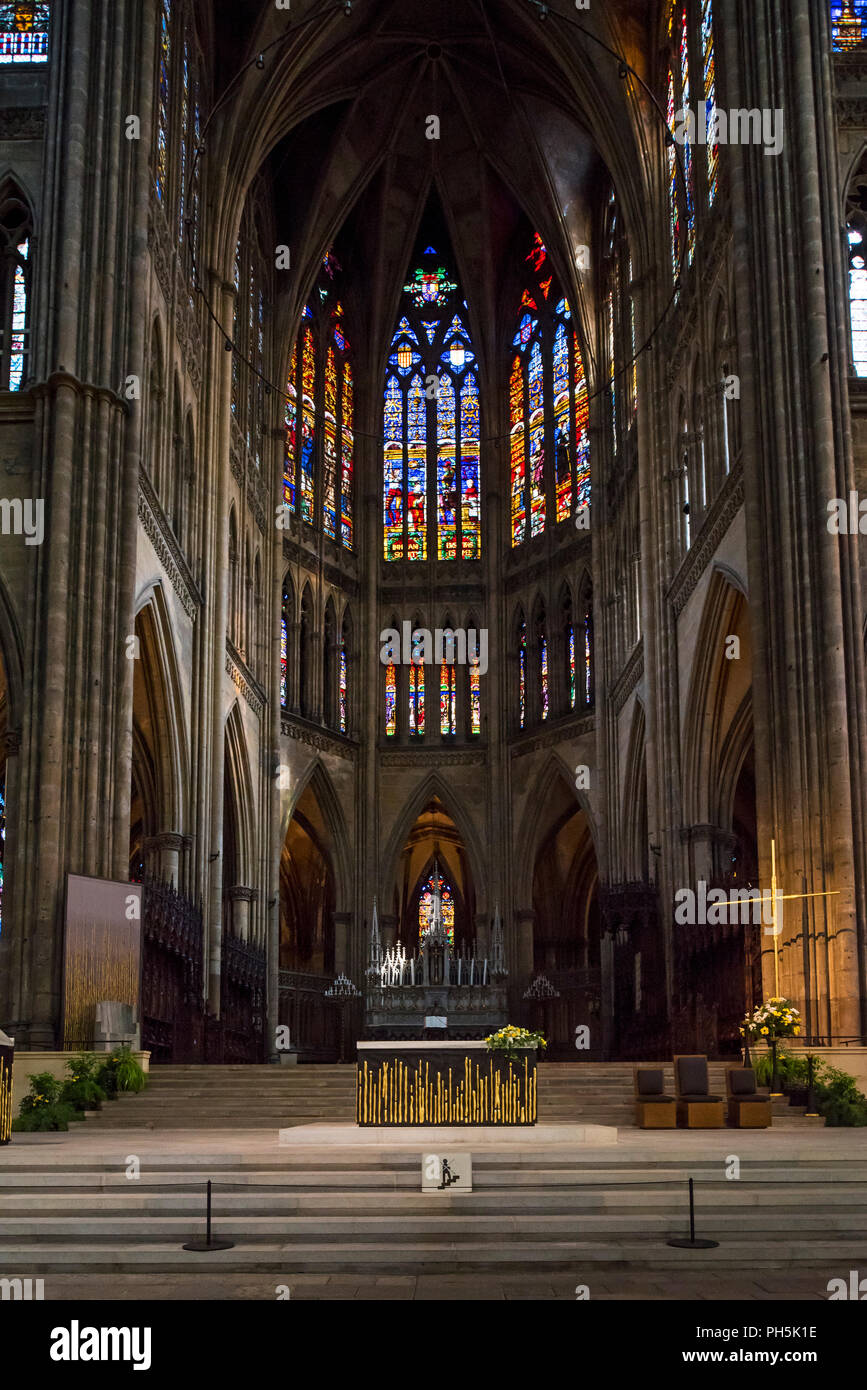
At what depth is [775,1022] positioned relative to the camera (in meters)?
20.0

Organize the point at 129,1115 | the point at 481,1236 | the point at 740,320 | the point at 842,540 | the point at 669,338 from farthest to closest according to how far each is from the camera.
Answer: the point at 669,338 < the point at 740,320 < the point at 842,540 < the point at 129,1115 < the point at 481,1236

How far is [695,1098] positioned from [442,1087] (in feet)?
11.3

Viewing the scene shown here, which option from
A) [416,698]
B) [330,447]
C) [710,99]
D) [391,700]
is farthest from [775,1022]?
[330,447]

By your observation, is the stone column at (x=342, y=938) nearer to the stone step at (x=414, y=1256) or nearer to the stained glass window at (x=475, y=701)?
the stained glass window at (x=475, y=701)

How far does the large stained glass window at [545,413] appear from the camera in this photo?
42.9 m

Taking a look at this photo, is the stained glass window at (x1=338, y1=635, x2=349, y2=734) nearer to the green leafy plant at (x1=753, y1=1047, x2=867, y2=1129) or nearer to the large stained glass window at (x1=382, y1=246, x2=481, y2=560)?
the large stained glass window at (x1=382, y1=246, x2=481, y2=560)

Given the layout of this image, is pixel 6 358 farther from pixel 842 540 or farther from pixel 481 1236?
pixel 481 1236

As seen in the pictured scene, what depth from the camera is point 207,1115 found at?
20.5 metres

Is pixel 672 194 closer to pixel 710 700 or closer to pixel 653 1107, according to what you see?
pixel 710 700

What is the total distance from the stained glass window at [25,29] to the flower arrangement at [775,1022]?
65.3 ft

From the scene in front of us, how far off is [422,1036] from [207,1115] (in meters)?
13.3

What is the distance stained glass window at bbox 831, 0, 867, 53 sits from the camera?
82.8 ft

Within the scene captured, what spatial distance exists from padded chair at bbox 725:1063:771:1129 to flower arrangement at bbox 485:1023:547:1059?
2.69 meters

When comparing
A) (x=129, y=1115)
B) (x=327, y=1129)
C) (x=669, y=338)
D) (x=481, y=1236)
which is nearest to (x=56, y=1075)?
(x=129, y=1115)
